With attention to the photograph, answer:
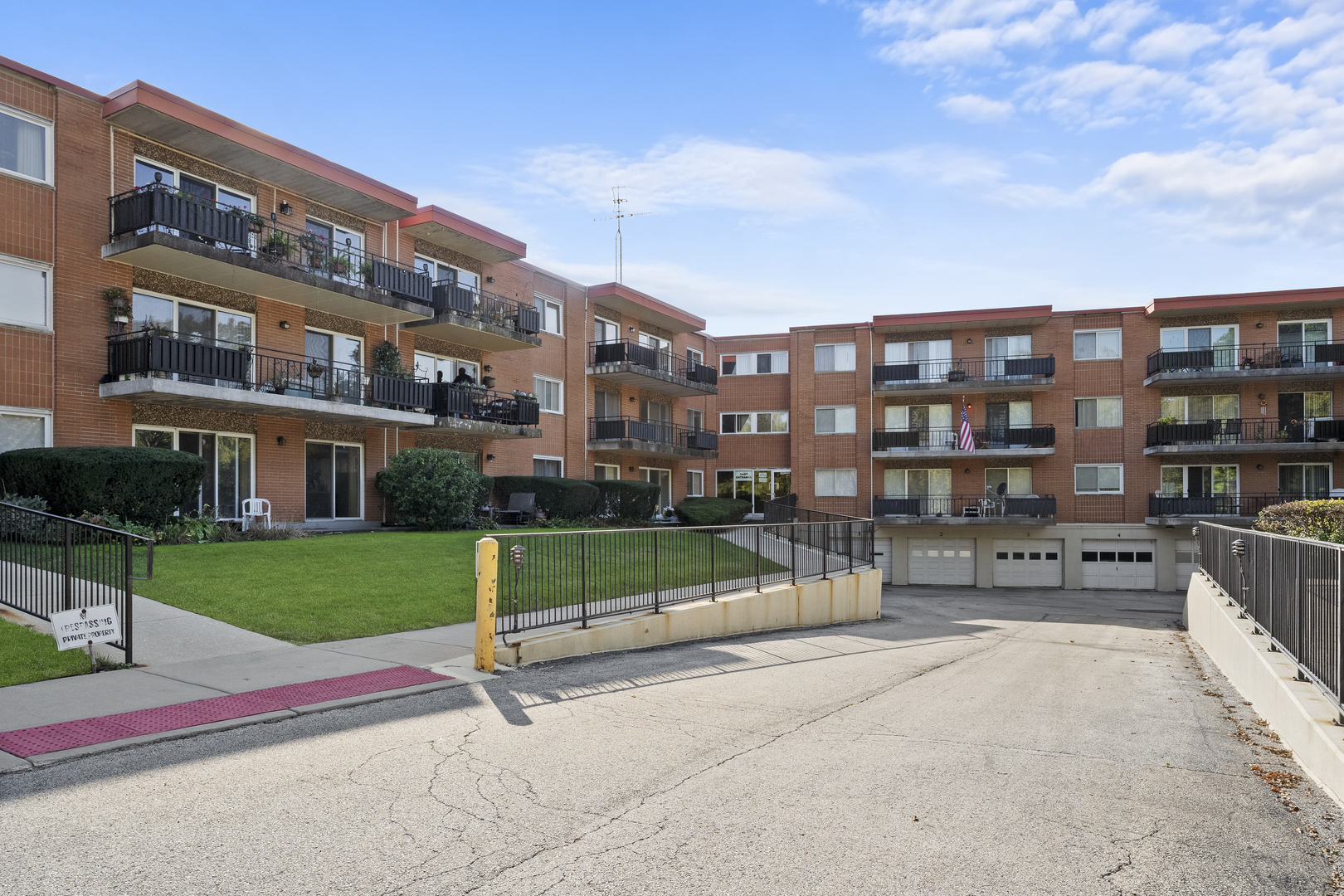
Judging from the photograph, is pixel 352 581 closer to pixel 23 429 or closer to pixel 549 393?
pixel 23 429

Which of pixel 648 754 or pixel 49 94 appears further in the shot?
pixel 49 94

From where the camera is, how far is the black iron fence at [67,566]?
31.5 ft

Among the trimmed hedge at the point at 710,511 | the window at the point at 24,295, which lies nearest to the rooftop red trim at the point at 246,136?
the window at the point at 24,295

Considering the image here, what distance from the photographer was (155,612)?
11492mm

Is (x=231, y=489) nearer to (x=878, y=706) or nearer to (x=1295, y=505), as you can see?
(x=878, y=706)

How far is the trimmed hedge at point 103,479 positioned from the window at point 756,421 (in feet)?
100

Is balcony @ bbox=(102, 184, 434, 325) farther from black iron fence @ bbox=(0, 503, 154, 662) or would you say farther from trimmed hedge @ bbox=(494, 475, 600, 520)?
black iron fence @ bbox=(0, 503, 154, 662)

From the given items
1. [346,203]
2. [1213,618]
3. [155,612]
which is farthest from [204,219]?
[1213,618]

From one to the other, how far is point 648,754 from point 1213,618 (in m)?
10.6

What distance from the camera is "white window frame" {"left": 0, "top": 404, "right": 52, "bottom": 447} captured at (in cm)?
1764

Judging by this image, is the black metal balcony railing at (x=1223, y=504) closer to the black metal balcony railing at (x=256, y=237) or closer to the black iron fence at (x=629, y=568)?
the black iron fence at (x=629, y=568)

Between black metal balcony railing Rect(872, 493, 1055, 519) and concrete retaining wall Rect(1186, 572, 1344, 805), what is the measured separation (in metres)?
26.6

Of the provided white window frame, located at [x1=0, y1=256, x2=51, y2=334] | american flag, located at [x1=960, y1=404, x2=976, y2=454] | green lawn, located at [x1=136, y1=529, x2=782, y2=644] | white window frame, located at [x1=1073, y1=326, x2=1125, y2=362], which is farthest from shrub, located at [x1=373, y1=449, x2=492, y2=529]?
white window frame, located at [x1=1073, y1=326, x2=1125, y2=362]

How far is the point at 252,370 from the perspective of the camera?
22.1m
